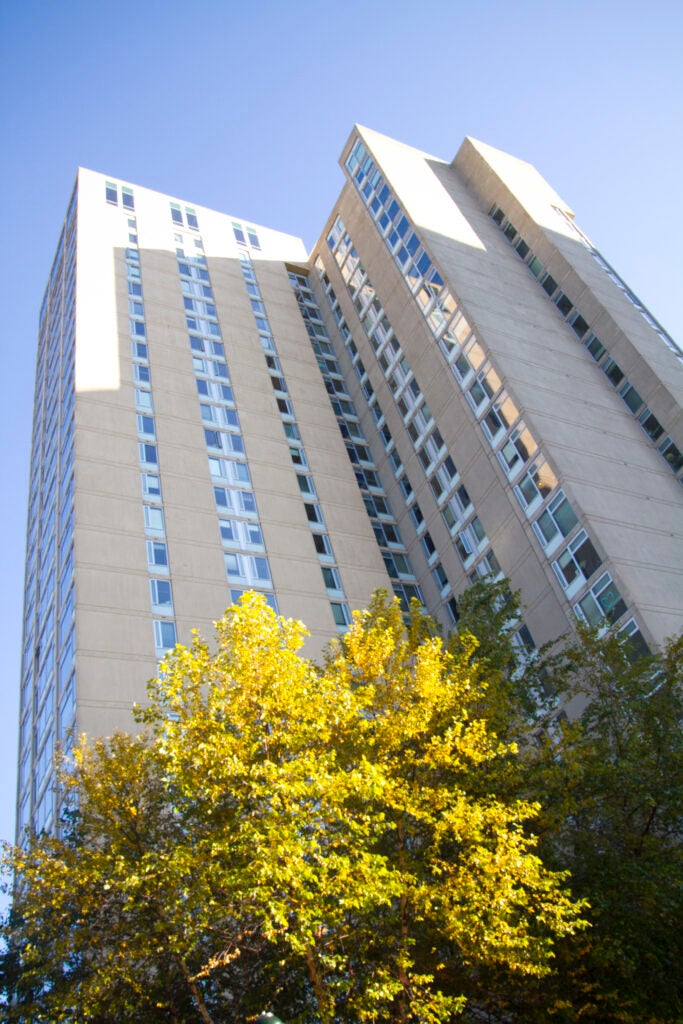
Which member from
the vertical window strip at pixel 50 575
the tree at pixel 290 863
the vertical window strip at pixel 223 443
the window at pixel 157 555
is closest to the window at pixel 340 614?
A: the vertical window strip at pixel 223 443

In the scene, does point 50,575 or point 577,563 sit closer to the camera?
point 577,563

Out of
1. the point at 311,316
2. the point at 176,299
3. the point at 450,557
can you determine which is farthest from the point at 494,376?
Answer: the point at 311,316

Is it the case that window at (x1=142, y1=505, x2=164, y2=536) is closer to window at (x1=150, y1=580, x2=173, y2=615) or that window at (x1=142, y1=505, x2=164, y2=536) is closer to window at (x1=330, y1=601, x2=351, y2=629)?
window at (x1=150, y1=580, x2=173, y2=615)

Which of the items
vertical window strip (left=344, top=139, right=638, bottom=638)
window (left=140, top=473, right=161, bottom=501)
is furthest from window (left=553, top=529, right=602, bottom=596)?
window (left=140, top=473, right=161, bottom=501)

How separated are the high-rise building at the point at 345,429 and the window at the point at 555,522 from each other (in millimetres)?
96

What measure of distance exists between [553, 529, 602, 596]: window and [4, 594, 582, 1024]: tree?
1583 centimetres

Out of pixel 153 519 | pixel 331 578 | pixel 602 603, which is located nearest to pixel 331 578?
pixel 331 578

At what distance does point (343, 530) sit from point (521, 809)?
92.6 feet

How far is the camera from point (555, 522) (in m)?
35.2

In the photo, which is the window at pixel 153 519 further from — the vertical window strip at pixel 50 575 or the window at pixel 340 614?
the window at pixel 340 614

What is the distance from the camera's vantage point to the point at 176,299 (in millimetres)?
52156

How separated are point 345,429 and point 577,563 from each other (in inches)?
948

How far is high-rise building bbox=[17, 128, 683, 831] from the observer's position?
34438mm

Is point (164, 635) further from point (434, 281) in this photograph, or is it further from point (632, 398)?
point (632, 398)
